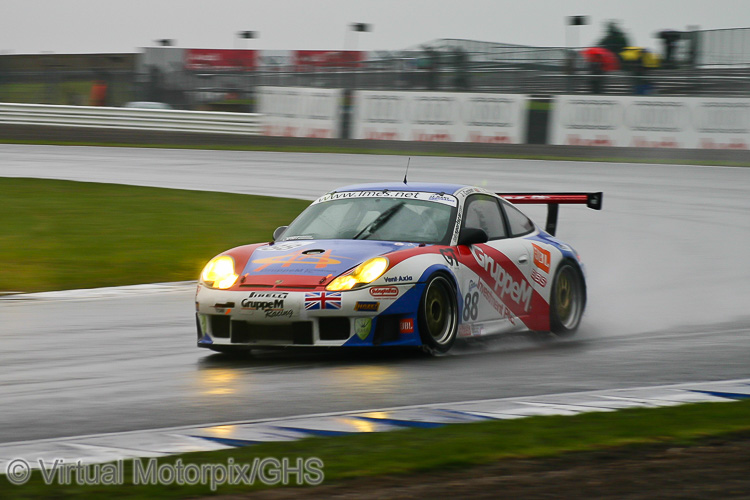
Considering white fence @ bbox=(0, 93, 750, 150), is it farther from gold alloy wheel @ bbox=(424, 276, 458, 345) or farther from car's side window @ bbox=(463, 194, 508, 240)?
gold alloy wheel @ bbox=(424, 276, 458, 345)

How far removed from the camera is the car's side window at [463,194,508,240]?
8.87 m

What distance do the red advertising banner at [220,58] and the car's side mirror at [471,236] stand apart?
31.1 metres

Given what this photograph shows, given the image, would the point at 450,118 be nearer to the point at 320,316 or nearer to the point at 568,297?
the point at 568,297

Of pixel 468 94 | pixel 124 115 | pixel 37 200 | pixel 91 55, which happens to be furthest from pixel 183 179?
pixel 91 55

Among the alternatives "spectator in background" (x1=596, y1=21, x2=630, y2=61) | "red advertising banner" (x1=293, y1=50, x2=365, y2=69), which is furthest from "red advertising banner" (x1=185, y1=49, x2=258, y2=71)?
"spectator in background" (x1=596, y1=21, x2=630, y2=61)

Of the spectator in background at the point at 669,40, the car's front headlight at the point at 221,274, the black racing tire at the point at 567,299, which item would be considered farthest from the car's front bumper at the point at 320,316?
the spectator in background at the point at 669,40

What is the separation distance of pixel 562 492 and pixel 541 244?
5138 mm

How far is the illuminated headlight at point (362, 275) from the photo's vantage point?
754cm

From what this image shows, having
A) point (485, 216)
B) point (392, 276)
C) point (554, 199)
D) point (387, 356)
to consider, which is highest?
point (554, 199)

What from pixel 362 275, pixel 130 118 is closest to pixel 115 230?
pixel 362 275

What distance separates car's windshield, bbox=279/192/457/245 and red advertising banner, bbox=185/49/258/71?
3059 cm

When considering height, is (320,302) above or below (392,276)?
below

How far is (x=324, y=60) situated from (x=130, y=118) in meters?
7.08

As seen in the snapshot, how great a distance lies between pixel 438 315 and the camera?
8031 mm
